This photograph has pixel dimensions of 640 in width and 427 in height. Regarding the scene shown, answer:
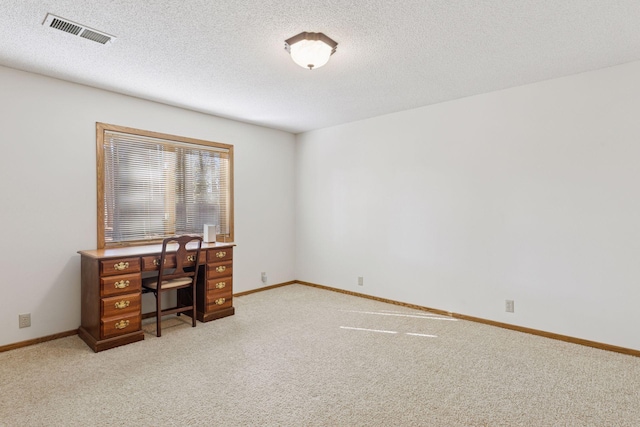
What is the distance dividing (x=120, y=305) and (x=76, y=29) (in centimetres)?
224

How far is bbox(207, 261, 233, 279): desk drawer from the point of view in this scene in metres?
3.90

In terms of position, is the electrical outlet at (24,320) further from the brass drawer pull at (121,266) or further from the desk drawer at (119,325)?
the brass drawer pull at (121,266)

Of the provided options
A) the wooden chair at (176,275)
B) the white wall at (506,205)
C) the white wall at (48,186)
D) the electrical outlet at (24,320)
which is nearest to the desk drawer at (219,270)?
the wooden chair at (176,275)

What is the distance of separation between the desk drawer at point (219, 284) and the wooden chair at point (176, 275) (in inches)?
7.5

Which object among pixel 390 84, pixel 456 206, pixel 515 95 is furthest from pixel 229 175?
pixel 515 95

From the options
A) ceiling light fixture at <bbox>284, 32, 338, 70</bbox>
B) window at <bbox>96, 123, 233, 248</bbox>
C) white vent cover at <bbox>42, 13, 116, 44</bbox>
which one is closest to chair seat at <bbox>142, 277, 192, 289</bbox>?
window at <bbox>96, 123, 233, 248</bbox>

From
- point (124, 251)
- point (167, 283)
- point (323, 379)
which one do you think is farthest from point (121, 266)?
point (323, 379)

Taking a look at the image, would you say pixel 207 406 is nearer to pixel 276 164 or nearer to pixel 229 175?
pixel 229 175

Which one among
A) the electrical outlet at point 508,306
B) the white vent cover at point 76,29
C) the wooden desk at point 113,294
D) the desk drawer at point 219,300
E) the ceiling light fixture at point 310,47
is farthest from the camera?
the desk drawer at point 219,300

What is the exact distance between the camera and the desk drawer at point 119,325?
3041mm

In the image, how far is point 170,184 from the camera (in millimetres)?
4203

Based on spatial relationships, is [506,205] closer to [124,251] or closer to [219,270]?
[219,270]

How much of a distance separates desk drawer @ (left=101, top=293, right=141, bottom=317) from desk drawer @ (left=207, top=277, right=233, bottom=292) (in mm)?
791

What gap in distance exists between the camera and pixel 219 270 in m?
3.99
